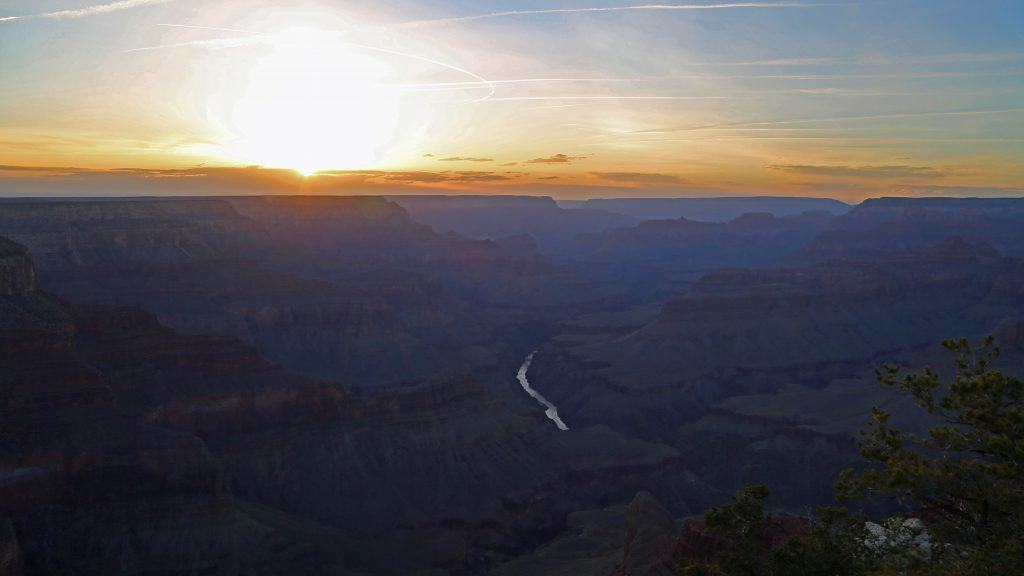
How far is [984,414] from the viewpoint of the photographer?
762 inches

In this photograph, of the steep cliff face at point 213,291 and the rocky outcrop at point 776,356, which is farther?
the steep cliff face at point 213,291

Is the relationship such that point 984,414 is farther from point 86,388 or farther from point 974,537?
point 86,388

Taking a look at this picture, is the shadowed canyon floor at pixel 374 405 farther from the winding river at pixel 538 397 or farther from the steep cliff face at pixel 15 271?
the winding river at pixel 538 397

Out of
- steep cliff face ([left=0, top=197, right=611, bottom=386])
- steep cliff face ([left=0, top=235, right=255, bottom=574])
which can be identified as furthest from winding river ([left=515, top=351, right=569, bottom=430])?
steep cliff face ([left=0, top=235, right=255, bottom=574])

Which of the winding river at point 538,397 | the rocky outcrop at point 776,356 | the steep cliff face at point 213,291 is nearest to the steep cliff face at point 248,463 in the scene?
the rocky outcrop at point 776,356

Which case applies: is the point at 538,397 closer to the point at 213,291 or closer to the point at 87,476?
the point at 213,291

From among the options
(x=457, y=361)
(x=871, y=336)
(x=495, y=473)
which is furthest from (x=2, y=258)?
(x=871, y=336)

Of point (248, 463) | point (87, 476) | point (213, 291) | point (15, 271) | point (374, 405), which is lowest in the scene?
point (248, 463)

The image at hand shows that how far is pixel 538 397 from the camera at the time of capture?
132000mm

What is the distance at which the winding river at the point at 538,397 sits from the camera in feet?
388

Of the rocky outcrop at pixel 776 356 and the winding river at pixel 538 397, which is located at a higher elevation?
the rocky outcrop at pixel 776 356

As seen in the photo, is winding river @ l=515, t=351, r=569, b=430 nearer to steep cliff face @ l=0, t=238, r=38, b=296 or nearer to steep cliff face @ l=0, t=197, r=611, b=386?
steep cliff face @ l=0, t=197, r=611, b=386

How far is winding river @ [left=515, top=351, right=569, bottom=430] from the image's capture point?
11831cm

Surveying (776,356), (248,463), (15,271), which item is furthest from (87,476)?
(776,356)
